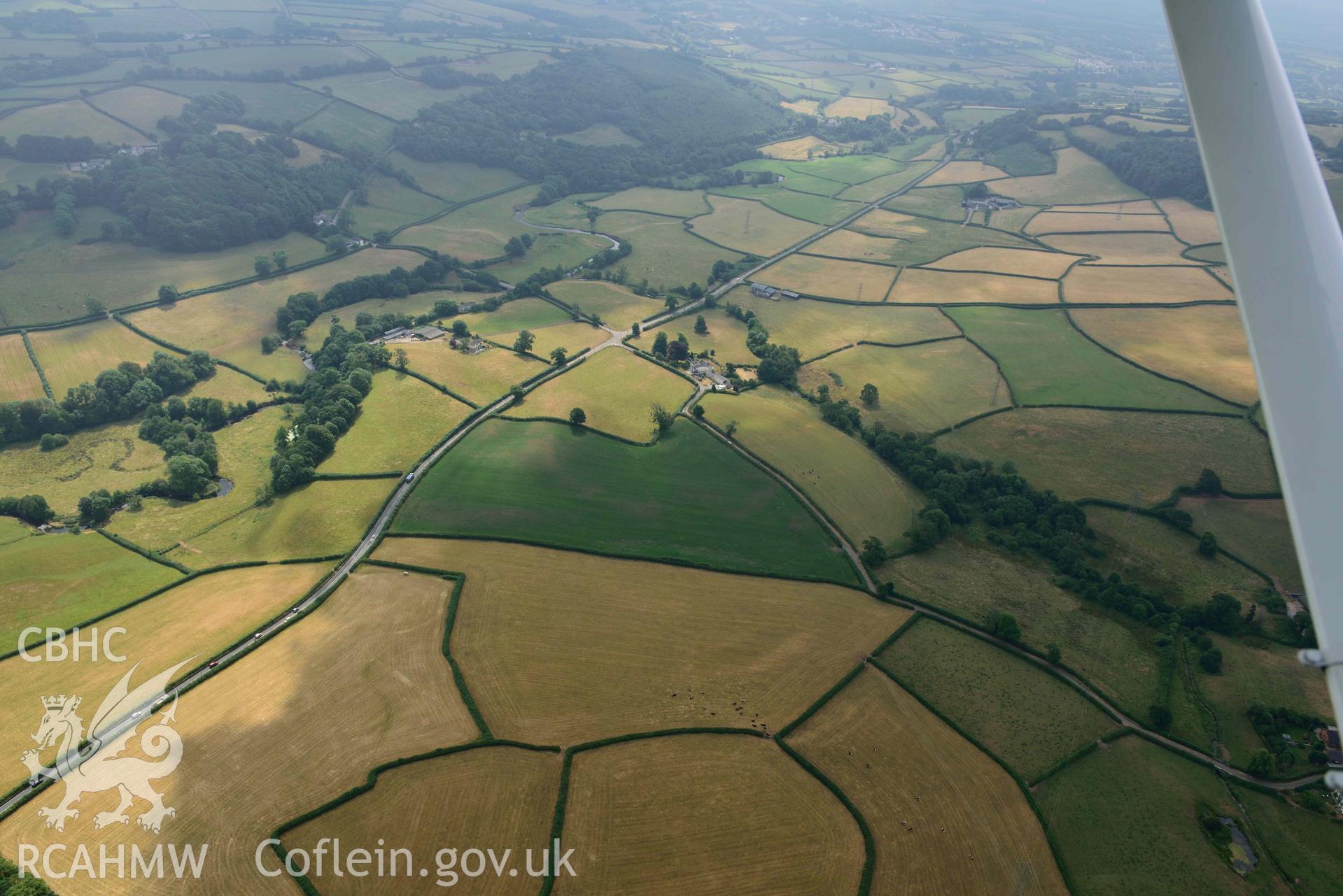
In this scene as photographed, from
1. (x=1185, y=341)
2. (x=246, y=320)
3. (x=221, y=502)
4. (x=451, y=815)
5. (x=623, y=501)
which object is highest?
(x=1185, y=341)

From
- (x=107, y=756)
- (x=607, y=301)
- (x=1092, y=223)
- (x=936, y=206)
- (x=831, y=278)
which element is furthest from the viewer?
(x=936, y=206)

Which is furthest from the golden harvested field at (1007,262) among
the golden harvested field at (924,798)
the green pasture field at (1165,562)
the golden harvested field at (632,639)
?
the golden harvested field at (924,798)

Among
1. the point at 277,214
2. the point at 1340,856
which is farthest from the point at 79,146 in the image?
the point at 1340,856

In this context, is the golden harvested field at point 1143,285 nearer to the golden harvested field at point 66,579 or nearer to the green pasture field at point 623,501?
the green pasture field at point 623,501

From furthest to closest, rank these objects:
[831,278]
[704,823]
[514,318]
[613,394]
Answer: [831,278], [514,318], [613,394], [704,823]

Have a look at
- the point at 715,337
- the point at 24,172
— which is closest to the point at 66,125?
the point at 24,172

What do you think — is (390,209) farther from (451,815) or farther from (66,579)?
(451,815)
